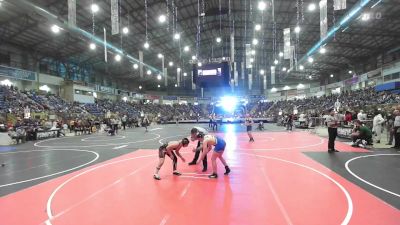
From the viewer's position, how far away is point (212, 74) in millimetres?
20953

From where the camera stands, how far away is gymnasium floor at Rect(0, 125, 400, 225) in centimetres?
452

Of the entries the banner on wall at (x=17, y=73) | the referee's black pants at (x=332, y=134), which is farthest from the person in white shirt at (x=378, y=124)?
the banner on wall at (x=17, y=73)

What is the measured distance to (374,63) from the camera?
41438 mm

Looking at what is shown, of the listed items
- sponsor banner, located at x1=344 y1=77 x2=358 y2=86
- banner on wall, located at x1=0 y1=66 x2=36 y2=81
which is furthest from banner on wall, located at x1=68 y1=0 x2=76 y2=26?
sponsor banner, located at x1=344 y1=77 x2=358 y2=86

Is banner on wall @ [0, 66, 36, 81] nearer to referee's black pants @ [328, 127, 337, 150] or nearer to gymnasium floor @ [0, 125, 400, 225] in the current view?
gymnasium floor @ [0, 125, 400, 225]

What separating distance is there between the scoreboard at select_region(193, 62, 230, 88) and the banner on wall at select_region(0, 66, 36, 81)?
22990 mm

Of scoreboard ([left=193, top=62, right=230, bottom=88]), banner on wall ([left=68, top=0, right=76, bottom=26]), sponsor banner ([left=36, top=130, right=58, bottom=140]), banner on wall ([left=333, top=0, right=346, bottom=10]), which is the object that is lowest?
sponsor banner ([left=36, top=130, right=58, bottom=140])

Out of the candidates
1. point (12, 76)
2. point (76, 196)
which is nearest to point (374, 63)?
point (76, 196)

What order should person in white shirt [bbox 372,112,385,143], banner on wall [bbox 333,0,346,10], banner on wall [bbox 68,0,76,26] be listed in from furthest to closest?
banner on wall [bbox 68,0,76,26] → person in white shirt [bbox 372,112,385,143] → banner on wall [bbox 333,0,346,10]

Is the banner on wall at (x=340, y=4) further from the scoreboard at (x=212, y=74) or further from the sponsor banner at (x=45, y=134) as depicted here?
the sponsor banner at (x=45, y=134)

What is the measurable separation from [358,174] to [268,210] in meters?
3.96

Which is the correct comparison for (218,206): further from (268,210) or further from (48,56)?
(48,56)

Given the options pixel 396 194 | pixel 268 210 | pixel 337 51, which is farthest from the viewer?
pixel 337 51

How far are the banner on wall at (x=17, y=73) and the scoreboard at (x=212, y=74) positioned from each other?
23.0m
